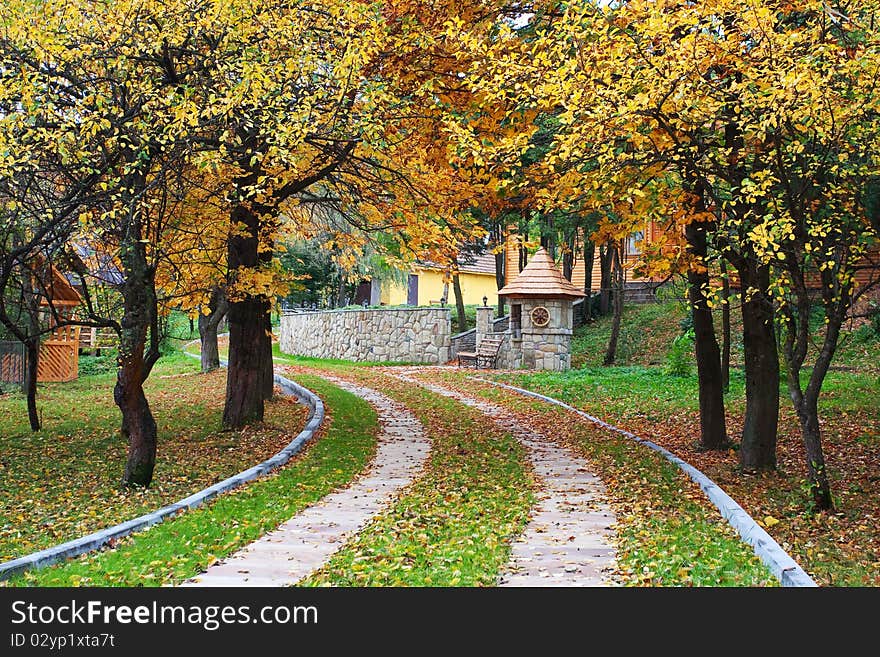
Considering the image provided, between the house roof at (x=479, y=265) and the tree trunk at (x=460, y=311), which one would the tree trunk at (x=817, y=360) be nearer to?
the tree trunk at (x=460, y=311)

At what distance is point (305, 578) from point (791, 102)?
5218 millimetres

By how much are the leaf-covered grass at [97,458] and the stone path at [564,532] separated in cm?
368

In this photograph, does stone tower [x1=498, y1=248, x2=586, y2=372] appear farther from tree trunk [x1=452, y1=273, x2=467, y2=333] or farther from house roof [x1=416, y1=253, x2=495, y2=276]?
house roof [x1=416, y1=253, x2=495, y2=276]

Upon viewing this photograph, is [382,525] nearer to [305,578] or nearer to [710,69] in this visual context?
[305,578]

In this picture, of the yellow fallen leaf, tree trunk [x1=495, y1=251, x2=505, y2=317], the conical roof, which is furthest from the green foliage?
tree trunk [x1=495, y1=251, x2=505, y2=317]

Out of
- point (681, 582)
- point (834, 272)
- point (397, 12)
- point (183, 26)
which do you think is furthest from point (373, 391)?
point (681, 582)

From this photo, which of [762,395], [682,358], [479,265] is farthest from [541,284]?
[479,265]

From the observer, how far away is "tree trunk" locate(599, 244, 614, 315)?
26859mm

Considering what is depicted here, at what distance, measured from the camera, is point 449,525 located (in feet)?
22.2

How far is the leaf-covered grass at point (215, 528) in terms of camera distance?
5309mm

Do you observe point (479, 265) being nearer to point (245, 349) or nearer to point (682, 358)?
point (682, 358)

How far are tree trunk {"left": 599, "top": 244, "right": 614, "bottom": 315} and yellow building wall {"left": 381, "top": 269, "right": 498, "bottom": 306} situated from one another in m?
9.34

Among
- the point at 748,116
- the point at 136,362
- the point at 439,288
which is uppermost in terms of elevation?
the point at 439,288

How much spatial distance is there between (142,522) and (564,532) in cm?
353
